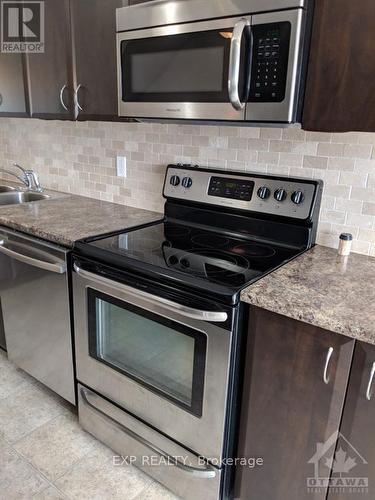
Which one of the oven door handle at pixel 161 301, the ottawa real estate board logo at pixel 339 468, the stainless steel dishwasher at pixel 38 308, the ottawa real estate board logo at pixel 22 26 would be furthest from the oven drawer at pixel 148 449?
the ottawa real estate board logo at pixel 22 26

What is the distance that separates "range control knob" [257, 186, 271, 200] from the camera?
1.61 meters

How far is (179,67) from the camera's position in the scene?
4.53ft

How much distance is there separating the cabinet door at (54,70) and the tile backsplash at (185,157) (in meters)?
0.31

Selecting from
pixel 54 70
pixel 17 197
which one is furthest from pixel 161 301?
pixel 17 197

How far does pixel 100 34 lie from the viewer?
1.66 metres

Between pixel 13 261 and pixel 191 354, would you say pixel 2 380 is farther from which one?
pixel 191 354

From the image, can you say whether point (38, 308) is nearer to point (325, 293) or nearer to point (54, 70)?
point (54, 70)

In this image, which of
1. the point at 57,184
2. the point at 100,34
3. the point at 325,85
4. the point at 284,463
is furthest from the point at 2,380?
the point at 325,85

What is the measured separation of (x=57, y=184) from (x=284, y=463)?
210 cm

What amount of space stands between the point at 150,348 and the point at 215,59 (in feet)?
3.40

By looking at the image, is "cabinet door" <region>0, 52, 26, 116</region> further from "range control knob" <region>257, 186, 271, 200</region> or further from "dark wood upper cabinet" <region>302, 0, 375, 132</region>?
"dark wood upper cabinet" <region>302, 0, 375, 132</region>

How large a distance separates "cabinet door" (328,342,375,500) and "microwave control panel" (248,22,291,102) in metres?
0.79

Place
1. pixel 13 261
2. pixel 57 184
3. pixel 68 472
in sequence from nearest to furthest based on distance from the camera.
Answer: pixel 68 472 < pixel 13 261 < pixel 57 184

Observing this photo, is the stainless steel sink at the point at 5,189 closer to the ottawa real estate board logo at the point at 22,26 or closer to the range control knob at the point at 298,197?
the ottawa real estate board logo at the point at 22,26
